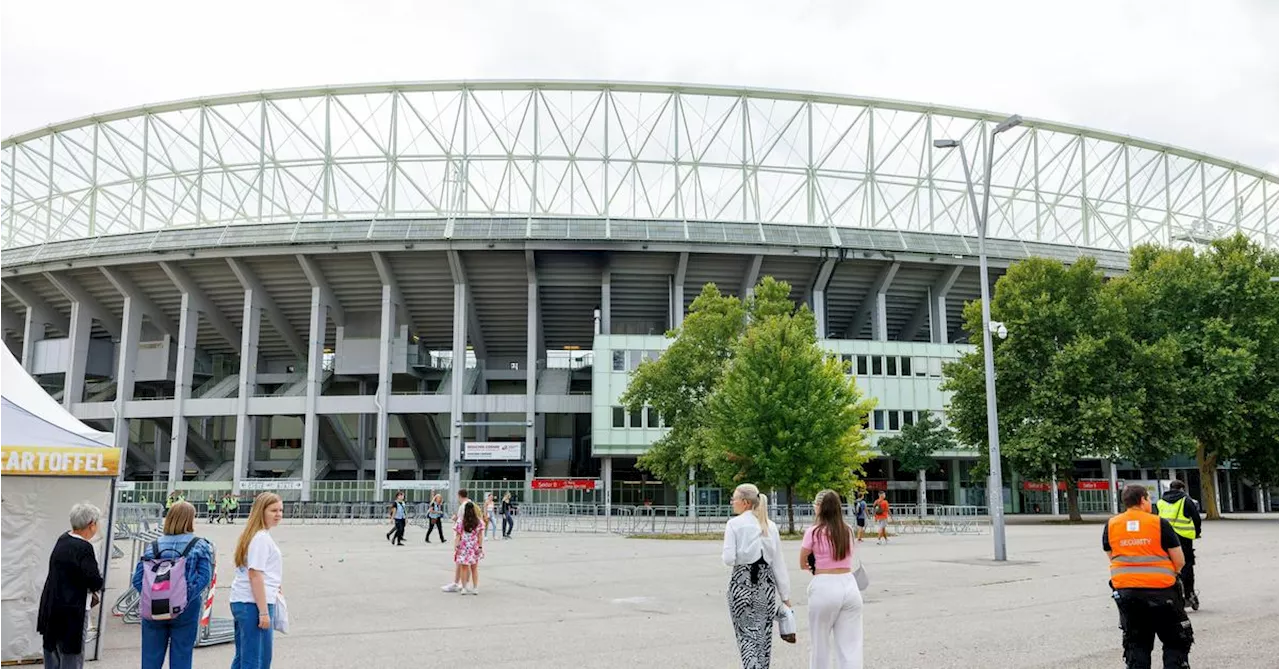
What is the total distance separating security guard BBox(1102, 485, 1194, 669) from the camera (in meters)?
6.94

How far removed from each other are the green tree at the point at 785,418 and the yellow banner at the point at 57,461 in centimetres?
2235

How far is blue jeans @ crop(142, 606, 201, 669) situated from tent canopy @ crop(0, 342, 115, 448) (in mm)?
3177

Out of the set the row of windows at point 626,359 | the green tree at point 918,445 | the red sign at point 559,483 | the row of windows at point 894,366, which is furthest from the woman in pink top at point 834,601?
the red sign at point 559,483

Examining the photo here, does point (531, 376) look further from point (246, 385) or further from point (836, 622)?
point (836, 622)

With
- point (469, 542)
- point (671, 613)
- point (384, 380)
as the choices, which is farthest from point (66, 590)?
point (384, 380)

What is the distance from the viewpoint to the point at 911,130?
5841cm

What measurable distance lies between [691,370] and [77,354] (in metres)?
42.6

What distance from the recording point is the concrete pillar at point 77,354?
58.8m

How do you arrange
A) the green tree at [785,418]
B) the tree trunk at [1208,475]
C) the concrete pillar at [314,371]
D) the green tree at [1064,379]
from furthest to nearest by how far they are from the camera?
the concrete pillar at [314,371]
the tree trunk at [1208,475]
the green tree at [1064,379]
the green tree at [785,418]

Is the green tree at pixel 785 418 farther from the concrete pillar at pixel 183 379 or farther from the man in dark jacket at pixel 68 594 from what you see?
the concrete pillar at pixel 183 379

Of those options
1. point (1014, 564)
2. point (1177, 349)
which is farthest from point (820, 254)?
point (1014, 564)

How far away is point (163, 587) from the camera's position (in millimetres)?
6938

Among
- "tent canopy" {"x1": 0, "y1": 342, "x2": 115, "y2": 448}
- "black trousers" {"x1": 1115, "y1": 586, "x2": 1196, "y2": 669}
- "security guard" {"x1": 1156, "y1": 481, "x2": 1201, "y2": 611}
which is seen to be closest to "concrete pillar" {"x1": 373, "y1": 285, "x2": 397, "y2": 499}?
"tent canopy" {"x1": 0, "y1": 342, "x2": 115, "y2": 448}

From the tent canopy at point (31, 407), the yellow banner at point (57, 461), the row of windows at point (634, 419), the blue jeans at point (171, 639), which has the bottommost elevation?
the blue jeans at point (171, 639)
